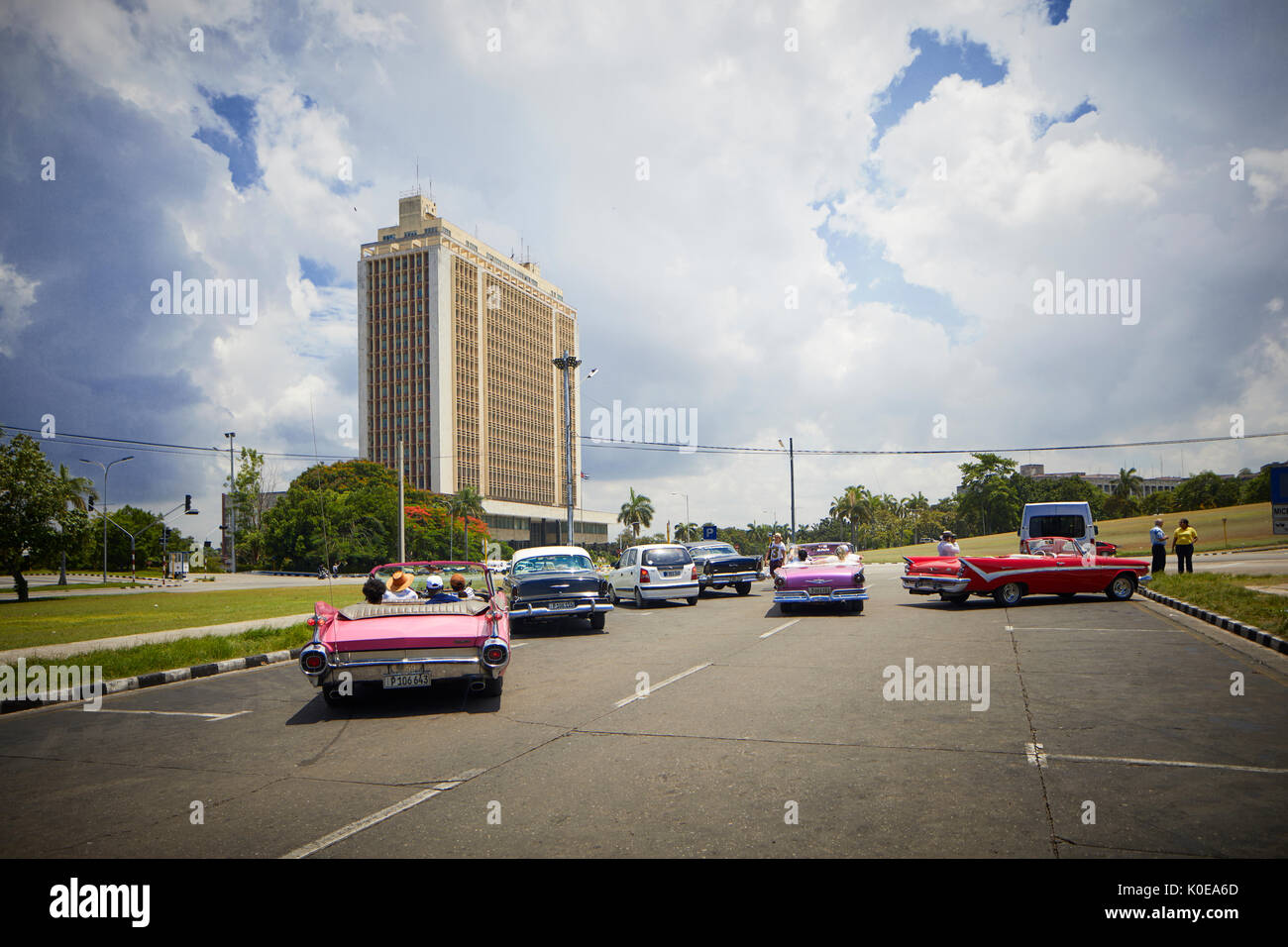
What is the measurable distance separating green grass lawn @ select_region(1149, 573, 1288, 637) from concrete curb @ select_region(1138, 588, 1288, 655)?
120 mm

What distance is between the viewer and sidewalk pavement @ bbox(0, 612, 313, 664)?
1231 centimetres

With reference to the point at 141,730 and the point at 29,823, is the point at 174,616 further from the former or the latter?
the point at 29,823

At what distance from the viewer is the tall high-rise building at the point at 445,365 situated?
12012cm

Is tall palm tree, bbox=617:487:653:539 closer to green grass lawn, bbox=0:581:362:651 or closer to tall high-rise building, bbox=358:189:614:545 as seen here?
tall high-rise building, bbox=358:189:614:545

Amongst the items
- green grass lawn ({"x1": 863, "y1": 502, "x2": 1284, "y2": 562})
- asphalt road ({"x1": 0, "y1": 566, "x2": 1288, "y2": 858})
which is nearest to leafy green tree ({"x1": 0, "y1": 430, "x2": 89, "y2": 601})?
asphalt road ({"x1": 0, "y1": 566, "x2": 1288, "y2": 858})

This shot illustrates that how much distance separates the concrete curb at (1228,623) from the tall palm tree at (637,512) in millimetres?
110758

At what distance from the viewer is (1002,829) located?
13.3 ft

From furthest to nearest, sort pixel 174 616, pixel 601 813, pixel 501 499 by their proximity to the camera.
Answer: pixel 501 499
pixel 174 616
pixel 601 813

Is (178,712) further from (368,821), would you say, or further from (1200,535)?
(1200,535)

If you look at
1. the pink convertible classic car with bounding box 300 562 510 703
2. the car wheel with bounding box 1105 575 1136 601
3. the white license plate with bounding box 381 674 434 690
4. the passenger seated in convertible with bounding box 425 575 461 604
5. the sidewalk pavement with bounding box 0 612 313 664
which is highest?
the passenger seated in convertible with bounding box 425 575 461 604

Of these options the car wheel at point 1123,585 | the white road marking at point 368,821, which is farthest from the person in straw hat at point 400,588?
the car wheel at point 1123,585

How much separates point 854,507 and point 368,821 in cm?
10933
